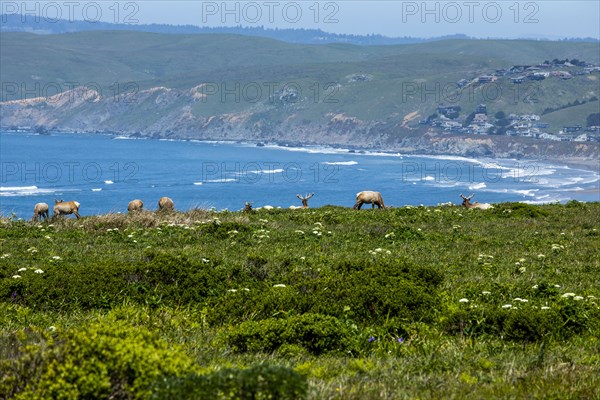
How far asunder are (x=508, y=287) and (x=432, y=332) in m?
4.22

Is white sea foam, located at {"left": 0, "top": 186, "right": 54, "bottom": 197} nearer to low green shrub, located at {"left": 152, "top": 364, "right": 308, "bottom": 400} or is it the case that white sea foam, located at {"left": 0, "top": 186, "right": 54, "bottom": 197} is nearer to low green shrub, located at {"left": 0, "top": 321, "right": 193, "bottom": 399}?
low green shrub, located at {"left": 0, "top": 321, "right": 193, "bottom": 399}

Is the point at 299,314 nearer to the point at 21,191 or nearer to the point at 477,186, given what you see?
the point at 21,191

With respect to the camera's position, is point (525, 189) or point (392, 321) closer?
point (392, 321)

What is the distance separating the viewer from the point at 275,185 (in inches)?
7849

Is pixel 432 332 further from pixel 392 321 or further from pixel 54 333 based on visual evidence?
pixel 54 333

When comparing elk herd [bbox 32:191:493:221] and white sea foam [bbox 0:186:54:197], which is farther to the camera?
white sea foam [bbox 0:186:54:197]

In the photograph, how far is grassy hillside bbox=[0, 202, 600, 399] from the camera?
8422 millimetres

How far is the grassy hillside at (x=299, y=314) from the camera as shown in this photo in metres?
8.42

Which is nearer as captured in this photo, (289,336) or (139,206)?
(289,336)

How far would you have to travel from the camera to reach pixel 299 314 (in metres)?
14.2

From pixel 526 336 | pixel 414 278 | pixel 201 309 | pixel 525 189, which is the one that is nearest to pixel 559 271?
pixel 414 278

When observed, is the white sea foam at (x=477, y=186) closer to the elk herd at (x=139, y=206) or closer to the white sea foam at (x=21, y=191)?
the white sea foam at (x=21, y=191)

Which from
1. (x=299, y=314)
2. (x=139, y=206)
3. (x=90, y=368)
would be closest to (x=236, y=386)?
(x=90, y=368)

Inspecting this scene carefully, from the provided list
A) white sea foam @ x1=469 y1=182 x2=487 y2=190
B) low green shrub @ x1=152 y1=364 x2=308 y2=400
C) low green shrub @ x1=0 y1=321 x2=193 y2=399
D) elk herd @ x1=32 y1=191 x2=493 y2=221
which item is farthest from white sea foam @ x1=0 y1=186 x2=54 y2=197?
low green shrub @ x1=152 y1=364 x2=308 y2=400
